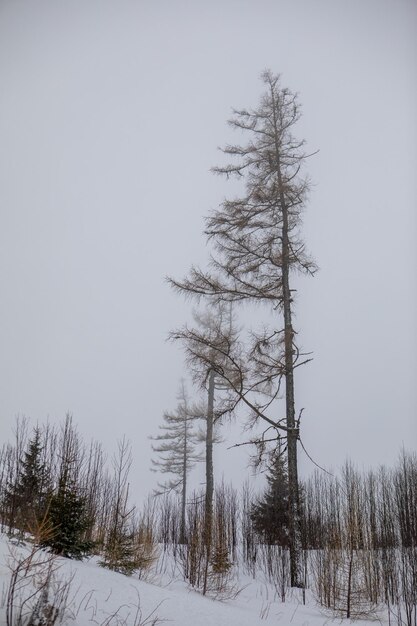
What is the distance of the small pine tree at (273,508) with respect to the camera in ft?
55.9

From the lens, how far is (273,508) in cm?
1811

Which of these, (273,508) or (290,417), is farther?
(273,508)

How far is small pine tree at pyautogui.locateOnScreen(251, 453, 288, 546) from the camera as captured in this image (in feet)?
55.9

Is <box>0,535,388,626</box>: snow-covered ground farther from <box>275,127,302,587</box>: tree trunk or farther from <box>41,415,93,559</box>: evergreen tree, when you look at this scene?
<box>275,127,302,587</box>: tree trunk

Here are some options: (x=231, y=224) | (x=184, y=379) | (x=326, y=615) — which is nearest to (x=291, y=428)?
(x=326, y=615)

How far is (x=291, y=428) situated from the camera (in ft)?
28.7

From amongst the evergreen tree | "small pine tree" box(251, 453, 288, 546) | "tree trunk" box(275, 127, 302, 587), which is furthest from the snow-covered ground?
"small pine tree" box(251, 453, 288, 546)

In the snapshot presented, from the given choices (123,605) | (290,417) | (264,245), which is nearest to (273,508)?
(290,417)

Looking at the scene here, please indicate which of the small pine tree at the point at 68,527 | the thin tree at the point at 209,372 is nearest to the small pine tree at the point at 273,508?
the thin tree at the point at 209,372

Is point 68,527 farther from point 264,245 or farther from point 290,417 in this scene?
point 264,245

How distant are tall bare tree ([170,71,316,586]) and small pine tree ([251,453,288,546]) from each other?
9.28 m

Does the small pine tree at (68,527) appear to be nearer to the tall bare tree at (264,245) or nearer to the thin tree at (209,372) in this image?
the thin tree at (209,372)

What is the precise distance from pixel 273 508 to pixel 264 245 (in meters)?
14.1

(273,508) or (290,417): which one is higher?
(290,417)
